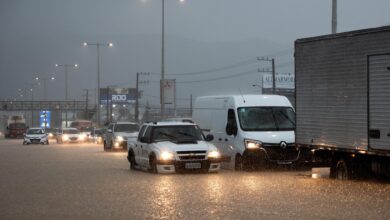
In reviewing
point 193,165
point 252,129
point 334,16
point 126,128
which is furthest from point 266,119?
point 126,128

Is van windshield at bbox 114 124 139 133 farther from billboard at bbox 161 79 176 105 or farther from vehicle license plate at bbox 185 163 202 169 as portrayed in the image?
billboard at bbox 161 79 176 105

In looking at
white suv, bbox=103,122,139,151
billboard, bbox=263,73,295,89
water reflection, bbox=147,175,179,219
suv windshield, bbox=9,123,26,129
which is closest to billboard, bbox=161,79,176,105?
suv windshield, bbox=9,123,26,129

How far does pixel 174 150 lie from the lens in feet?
79.3

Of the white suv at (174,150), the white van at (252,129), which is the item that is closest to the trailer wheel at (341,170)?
the white van at (252,129)

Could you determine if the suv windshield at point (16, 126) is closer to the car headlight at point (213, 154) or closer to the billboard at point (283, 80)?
the billboard at point (283, 80)

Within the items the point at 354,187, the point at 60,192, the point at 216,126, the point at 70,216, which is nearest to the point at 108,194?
the point at 60,192

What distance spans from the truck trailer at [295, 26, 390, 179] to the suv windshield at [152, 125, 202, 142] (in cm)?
412

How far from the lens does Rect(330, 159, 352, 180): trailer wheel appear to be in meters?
20.9

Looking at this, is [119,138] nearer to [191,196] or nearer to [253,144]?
[253,144]

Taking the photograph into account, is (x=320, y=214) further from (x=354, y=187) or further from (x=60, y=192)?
(x=60, y=192)

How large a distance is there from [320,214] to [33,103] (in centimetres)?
14455

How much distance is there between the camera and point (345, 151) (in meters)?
20.2

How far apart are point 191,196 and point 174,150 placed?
7017mm

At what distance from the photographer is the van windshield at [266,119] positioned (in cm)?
2618
